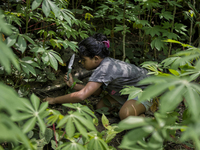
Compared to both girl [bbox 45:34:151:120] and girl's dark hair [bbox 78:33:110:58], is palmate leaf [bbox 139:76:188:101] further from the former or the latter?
girl's dark hair [bbox 78:33:110:58]

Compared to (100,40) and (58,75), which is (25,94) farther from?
(100,40)

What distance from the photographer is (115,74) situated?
1.83 m

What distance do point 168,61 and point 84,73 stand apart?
4.97 ft

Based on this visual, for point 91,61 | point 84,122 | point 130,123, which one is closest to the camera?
point 130,123

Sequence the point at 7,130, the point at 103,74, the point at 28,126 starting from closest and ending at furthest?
the point at 7,130
the point at 28,126
the point at 103,74

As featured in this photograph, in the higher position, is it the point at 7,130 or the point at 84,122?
the point at 7,130

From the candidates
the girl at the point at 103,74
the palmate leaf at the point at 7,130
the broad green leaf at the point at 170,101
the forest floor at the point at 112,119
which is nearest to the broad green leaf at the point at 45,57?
the girl at the point at 103,74

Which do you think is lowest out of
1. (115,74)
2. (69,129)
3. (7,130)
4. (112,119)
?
(112,119)

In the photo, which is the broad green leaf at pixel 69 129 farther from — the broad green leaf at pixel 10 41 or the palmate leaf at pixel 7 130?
the broad green leaf at pixel 10 41

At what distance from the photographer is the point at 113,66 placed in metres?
1.85

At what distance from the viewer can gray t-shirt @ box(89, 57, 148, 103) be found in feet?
5.77

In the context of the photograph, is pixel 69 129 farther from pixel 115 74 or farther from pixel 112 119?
pixel 112 119

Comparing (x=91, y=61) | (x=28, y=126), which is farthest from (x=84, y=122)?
(x=91, y=61)

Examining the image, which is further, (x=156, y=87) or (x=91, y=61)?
(x=91, y=61)
